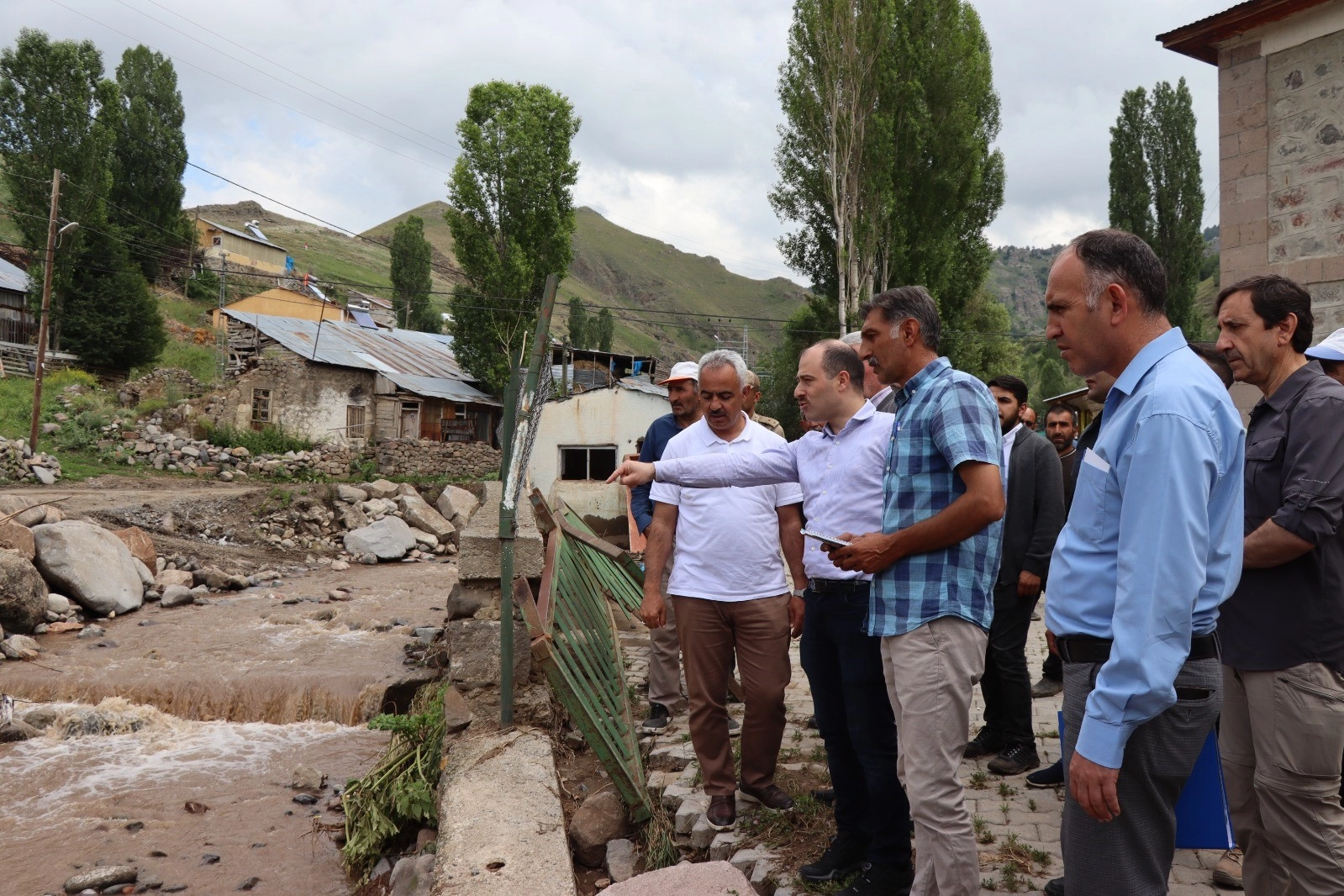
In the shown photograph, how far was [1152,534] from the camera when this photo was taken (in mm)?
1680

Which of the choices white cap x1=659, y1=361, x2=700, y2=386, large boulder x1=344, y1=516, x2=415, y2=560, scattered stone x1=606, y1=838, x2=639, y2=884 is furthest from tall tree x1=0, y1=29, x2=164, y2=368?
scattered stone x1=606, y1=838, x2=639, y2=884

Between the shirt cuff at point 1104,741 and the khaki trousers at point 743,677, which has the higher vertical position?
the shirt cuff at point 1104,741

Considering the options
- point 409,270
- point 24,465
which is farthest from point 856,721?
point 409,270

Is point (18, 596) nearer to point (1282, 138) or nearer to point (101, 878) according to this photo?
point (101, 878)

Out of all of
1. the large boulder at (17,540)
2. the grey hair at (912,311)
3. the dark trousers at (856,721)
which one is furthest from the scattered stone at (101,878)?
the large boulder at (17,540)

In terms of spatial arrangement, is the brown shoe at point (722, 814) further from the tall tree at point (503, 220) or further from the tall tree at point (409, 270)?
the tall tree at point (409, 270)

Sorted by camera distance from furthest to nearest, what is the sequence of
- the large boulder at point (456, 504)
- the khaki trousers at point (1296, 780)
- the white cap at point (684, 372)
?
the large boulder at point (456, 504) < the white cap at point (684, 372) < the khaki trousers at point (1296, 780)

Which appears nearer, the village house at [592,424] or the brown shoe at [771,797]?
the brown shoe at [771,797]

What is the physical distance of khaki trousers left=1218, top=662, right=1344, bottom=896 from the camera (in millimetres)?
2326

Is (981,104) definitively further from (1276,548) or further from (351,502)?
(1276,548)

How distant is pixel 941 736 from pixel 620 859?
1.81 metres

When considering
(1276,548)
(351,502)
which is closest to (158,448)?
(351,502)

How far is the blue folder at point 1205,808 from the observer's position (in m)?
1.85

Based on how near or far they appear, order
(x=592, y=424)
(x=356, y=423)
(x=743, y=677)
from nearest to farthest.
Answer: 1. (x=743, y=677)
2. (x=592, y=424)
3. (x=356, y=423)
